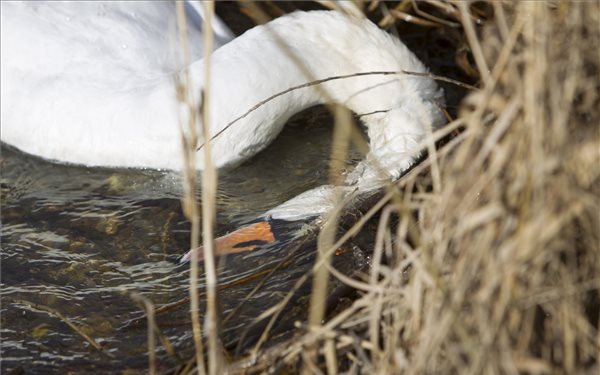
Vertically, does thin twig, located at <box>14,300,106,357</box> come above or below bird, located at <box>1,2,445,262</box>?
below

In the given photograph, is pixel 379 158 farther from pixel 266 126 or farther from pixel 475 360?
pixel 475 360

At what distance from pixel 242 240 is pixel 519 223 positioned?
1.76 metres

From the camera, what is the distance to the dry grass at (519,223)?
7.18 feet

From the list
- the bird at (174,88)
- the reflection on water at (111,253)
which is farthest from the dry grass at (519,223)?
the bird at (174,88)

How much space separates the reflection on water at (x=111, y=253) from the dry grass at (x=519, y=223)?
1.11 m

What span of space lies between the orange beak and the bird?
0.05ft

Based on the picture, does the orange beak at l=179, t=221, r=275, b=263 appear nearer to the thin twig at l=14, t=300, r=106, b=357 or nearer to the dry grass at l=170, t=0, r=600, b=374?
the thin twig at l=14, t=300, r=106, b=357

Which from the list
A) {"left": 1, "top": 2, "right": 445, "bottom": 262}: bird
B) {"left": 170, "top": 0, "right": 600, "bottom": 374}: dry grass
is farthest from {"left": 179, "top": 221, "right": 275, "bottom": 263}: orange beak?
{"left": 170, "top": 0, "right": 600, "bottom": 374}: dry grass

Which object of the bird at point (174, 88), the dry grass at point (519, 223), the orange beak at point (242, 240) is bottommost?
the dry grass at point (519, 223)

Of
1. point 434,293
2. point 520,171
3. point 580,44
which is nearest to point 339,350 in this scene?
point 434,293

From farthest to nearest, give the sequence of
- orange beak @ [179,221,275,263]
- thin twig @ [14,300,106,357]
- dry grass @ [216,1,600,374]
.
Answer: orange beak @ [179,221,275,263] < thin twig @ [14,300,106,357] < dry grass @ [216,1,600,374]

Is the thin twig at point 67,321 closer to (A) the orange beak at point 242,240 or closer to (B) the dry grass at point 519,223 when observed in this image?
(A) the orange beak at point 242,240

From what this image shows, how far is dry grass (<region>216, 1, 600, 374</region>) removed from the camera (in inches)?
86.2

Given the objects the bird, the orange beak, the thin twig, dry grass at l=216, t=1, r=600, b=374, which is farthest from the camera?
the bird
